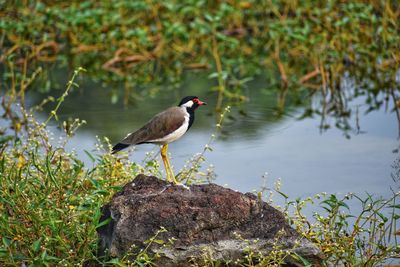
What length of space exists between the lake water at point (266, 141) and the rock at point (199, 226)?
5.62 ft

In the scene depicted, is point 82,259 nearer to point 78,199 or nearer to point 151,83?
point 78,199

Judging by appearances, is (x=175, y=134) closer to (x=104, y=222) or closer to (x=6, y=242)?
(x=104, y=222)

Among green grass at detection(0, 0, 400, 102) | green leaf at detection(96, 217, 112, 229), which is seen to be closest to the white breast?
green leaf at detection(96, 217, 112, 229)

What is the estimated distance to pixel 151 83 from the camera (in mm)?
10445

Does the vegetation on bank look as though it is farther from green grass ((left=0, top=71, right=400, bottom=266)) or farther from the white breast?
green grass ((left=0, top=71, right=400, bottom=266))

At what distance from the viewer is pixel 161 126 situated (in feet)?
18.2

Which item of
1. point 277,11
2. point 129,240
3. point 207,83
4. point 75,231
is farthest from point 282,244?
point 277,11

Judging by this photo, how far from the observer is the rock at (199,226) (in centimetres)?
467

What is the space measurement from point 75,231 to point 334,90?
4906 mm

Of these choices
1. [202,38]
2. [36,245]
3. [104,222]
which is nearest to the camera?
[36,245]

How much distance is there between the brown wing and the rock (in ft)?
2.25

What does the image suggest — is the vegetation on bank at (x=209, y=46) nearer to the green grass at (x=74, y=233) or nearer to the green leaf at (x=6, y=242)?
the green grass at (x=74, y=233)

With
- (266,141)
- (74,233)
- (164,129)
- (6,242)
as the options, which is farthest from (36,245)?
(266,141)

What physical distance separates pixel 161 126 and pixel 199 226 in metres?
1.01
